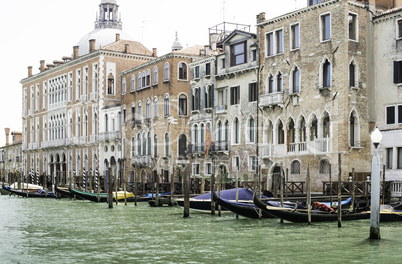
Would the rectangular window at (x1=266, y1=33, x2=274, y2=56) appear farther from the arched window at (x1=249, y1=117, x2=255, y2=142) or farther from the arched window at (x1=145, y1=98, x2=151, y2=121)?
the arched window at (x1=145, y1=98, x2=151, y2=121)

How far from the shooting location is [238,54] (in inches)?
1241

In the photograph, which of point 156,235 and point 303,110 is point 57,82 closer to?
point 303,110

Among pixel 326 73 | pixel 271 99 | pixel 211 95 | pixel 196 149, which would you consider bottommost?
pixel 196 149

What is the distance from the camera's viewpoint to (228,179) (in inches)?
1224

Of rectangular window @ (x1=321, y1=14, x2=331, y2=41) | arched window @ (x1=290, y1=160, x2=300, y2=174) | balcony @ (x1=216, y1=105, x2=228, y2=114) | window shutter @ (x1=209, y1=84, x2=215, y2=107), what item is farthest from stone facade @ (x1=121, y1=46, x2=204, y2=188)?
rectangular window @ (x1=321, y1=14, x2=331, y2=41)

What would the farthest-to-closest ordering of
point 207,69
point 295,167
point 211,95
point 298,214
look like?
1. point 207,69
2. point 211,95
3. point 295,167
4. point 298,214

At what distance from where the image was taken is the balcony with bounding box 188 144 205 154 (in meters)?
34.2

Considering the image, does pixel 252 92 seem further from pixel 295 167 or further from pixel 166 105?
pixel 166 105

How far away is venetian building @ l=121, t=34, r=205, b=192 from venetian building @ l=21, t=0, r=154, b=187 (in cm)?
234

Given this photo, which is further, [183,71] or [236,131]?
[183,71]

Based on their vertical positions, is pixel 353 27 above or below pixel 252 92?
above

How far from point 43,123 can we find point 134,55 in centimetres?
1326

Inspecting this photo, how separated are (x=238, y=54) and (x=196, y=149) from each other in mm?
6034

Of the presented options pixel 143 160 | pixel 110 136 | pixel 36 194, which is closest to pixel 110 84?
pixel 110 136
